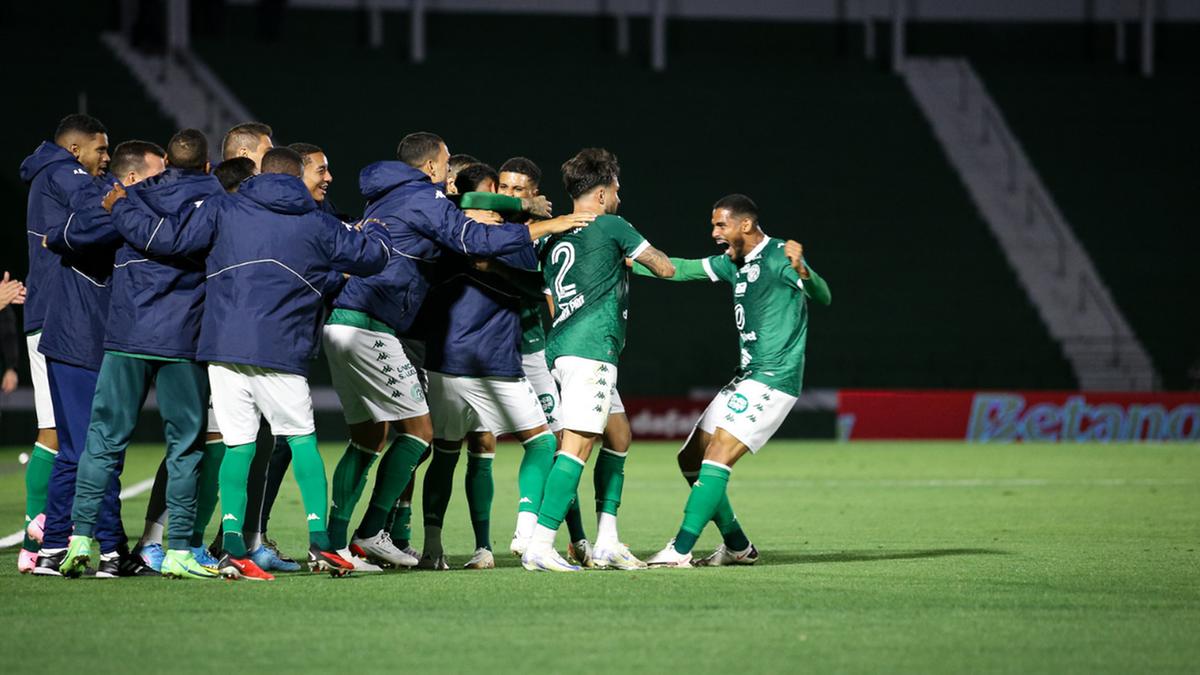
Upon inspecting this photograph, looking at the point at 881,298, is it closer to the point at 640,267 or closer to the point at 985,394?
the point at 985,394

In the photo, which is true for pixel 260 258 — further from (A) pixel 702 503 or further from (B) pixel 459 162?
(A) pixel 702 503

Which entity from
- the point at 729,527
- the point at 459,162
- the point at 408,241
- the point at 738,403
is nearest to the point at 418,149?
the point at 408,241

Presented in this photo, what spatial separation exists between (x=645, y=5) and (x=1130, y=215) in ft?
37.0

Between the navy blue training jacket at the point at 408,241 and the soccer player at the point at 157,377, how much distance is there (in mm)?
972

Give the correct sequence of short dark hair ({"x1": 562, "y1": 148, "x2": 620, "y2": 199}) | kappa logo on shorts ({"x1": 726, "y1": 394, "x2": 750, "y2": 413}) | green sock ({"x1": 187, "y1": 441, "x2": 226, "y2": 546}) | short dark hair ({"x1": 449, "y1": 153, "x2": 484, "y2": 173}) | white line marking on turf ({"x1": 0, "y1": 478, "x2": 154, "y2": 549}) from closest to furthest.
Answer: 1. green sock ({"x1": 187, "y1": 441, "x2": 226, "y2": 546})
2. short dark hair ({"x1": 562, "y1": 148, "x2": 620, "y2": 199})
3. kappa logo on shorts ({"x1": 726, "y1": 394, "x2": 750, "y2": 413})
4. short dark hair ({"x1": 449, "y1": 153, "x2": 484, "y2": 173})
5. white line marking on turf ({"x1": 0, "y1": 478, "x2": 154, "y2": 549})

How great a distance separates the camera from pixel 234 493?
873 cm

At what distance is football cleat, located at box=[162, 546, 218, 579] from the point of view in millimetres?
8805

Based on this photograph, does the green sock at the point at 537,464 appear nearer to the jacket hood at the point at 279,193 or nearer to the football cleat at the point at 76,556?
the jacket hood at the point at 279,193

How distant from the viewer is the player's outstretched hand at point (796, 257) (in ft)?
31.9

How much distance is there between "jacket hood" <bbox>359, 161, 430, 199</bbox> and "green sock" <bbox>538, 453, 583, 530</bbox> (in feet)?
5.83

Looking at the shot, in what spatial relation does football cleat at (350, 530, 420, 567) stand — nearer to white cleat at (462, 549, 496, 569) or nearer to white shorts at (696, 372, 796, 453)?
white cleat at (462, 549, 496, 569)

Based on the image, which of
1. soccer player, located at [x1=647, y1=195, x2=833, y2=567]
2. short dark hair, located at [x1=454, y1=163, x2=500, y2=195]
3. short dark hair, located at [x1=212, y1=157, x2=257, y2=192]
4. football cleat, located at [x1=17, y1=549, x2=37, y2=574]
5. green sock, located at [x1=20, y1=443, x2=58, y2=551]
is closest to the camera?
football cleat, located at [x1=17, y1=549, x2=37, y2=574]

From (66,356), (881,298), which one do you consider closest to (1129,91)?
(881,298)

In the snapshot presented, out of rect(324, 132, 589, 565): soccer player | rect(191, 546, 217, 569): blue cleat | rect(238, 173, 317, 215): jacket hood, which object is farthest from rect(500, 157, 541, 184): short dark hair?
rect(191, 546, 217, 569): blue cleat
